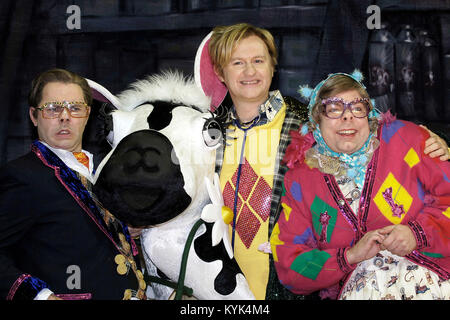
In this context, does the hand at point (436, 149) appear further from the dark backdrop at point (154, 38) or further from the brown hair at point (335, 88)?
the dark backdrop at point (154, 38)

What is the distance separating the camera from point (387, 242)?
133 centimetres

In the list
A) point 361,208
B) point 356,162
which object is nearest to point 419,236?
point 361,208

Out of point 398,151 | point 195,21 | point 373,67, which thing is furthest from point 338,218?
point 195,21

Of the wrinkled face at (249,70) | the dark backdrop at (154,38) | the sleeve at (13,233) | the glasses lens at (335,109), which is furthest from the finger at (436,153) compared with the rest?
the sleeve at (13,233)

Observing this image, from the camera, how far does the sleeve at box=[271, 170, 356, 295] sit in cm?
142

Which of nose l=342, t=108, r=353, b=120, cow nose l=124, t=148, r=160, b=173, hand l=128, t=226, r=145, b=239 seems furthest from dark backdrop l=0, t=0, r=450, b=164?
cow nose l=124, t=148, r=160, b=173

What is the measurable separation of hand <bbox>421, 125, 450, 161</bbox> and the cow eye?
0.61 metres

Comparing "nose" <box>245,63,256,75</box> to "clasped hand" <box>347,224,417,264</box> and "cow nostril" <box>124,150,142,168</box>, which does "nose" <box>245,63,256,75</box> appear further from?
"clasped hand" <box>347,224,417,264</box>

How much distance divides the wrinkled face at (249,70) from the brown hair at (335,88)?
0.77 ft

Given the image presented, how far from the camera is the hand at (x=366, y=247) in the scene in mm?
1331

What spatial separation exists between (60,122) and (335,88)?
2.87ft
